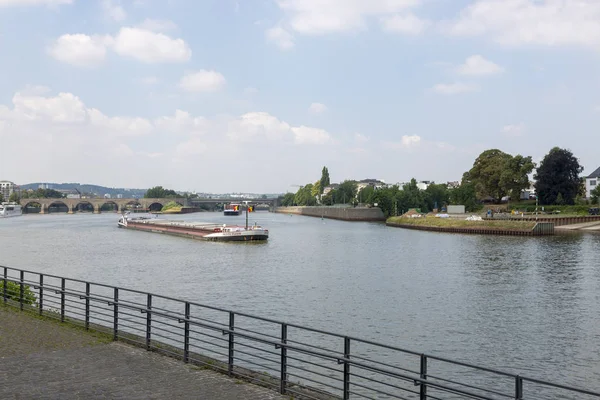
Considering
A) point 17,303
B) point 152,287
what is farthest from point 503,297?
point 17,303

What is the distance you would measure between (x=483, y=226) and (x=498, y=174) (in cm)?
4522

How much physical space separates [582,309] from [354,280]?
18508mm

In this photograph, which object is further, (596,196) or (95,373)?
(596,196)

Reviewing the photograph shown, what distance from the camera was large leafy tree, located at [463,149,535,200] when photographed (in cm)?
15625

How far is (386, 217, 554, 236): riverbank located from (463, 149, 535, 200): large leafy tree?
96.9 ft

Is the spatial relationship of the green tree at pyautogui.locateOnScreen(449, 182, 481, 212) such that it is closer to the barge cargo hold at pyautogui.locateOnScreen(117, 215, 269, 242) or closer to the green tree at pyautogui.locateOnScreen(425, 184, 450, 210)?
the green tree at pyautogui.locateOnScreen(425, 184, 450, 210)

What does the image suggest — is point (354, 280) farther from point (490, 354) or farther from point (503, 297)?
point (490, 354)

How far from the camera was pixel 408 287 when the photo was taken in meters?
44.9

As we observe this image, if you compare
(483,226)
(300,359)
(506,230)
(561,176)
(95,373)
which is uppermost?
(561,176)

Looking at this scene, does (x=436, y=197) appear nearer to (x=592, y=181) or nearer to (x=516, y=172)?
(x=516, y=172)

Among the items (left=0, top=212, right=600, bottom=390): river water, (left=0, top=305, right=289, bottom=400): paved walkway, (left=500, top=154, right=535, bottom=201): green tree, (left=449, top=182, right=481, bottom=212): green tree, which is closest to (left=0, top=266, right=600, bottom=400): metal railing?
(left=0, top=305, right=289, bottom=400): paved walkway

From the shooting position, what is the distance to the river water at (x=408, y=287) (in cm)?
2758

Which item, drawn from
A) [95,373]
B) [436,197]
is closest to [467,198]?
[436,197]

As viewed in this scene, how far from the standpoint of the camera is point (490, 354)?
25891 millimetres
